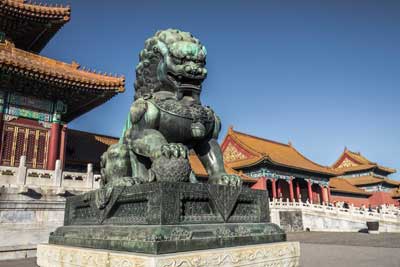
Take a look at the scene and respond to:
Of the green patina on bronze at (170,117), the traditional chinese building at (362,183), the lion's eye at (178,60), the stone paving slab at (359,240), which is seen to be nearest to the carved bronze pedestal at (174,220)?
the green patina on bronze at (170,117)

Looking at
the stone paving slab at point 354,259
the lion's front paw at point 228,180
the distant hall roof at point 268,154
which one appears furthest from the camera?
the distant hall roof at point 268,154

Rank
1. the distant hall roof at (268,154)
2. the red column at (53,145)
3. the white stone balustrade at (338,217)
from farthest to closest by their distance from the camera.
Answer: the distant hall roof at (268,154) < the white stone balustrade at (338,217) < the red column at (53,145)

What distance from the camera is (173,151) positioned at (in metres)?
2.37

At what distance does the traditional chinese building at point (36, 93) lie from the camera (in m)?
11.7

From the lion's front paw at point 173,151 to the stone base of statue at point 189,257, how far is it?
708mm

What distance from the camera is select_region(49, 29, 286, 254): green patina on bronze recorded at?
208 cm

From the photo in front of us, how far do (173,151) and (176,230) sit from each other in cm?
60

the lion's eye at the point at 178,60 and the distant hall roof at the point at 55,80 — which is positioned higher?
the distant hall roof at the point at 55,80

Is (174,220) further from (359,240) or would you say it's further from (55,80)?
(359,240)

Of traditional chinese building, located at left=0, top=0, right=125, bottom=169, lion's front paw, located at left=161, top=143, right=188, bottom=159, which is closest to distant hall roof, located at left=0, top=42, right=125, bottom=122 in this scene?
traditional chinese building, located at left=0, top=0, right=125, bottom=169

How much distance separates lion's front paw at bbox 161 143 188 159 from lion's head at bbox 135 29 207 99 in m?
0.62

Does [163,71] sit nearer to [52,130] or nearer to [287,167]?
[52,130]

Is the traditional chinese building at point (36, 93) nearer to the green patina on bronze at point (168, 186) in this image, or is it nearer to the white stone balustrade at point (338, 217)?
the green patina on bronze at point (168, 186)

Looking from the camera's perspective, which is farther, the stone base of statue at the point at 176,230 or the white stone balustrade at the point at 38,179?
the white stone balustrade at the point at 38,179
